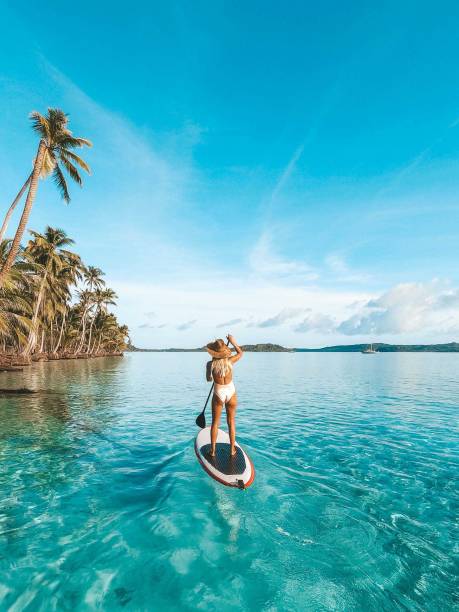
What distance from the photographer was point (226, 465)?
707 centimetres

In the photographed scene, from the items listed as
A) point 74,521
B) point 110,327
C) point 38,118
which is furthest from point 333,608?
point 110,327

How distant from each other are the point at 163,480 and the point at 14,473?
3.59 m

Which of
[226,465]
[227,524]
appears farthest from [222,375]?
[227,524]

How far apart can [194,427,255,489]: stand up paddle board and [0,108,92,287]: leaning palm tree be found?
1826 cm

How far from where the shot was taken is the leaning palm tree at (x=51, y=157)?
66.0ft

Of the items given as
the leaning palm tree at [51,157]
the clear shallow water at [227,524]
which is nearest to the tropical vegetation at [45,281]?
the leaning palm tree at [51,157]

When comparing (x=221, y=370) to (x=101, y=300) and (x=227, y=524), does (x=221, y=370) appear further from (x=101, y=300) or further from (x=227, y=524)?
(x=101, y=300)

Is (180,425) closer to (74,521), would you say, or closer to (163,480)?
(163,480)

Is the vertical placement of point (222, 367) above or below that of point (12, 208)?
below

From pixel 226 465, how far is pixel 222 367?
7.16ft

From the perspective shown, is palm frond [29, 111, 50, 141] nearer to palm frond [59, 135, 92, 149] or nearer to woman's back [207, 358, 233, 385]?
palm frond [59, 135, 92, 149]

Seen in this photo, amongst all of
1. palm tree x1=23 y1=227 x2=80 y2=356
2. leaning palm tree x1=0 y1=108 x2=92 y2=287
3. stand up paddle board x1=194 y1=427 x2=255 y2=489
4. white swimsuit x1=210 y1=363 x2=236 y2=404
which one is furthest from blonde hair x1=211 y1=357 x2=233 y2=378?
palm tree x1=23 y1=227 x2=80 y2=356

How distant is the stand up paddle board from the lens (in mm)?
6484

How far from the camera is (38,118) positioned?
69.4 feet
